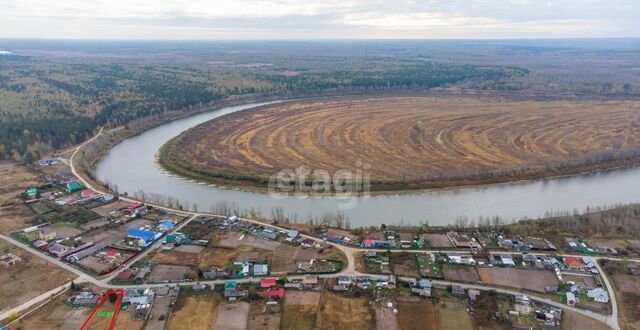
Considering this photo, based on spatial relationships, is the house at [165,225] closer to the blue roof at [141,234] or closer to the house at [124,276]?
the blue roof at [141,234]

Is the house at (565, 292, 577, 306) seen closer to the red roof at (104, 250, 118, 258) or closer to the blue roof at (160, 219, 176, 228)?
the blue roof at (160, 219, 176, 228)

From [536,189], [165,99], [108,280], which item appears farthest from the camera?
[165,99]

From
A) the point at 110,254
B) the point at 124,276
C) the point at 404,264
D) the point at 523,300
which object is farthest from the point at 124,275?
the point at 523,300

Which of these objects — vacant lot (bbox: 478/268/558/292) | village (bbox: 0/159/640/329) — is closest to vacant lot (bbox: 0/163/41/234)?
village (bbox: 0/159/640/329)

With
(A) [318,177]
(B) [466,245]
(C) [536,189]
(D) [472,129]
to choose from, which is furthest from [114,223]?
(D) [472,129]

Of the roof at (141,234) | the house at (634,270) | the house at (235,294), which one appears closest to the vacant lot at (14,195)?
the roof at (141,234)

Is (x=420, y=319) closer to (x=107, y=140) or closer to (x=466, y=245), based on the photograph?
(x=466, y=245)
